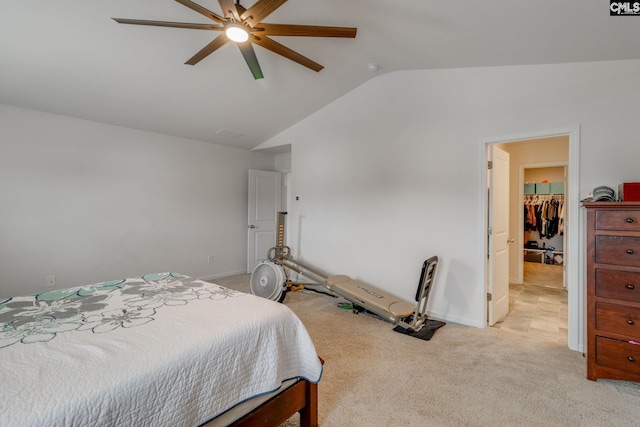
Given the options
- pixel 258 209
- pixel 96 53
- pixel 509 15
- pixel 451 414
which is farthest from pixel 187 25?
pixel 258 209

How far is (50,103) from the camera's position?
3.37 m

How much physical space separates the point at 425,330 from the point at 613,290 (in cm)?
154

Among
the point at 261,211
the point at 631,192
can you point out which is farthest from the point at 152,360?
Answer: the point at 261,211

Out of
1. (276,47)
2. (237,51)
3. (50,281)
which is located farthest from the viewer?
(50,281)

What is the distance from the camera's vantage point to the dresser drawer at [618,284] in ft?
6.70

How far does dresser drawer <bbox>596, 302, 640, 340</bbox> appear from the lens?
6.69 ft

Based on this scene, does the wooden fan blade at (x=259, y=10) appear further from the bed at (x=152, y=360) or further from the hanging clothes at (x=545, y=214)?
the hanging clothes at (x=545, y=214)

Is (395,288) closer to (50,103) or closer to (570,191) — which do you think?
(570,191)

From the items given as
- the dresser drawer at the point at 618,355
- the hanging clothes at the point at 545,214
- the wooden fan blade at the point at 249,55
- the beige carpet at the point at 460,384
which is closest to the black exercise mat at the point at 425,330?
the beige carpet at the point at 460,384

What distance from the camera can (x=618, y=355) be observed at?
209 centimetres

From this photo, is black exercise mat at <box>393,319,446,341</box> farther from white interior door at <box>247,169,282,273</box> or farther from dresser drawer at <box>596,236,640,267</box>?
white interior door at <box>247,169,282,273</box>

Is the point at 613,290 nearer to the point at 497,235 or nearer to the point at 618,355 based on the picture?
the point at 618,355

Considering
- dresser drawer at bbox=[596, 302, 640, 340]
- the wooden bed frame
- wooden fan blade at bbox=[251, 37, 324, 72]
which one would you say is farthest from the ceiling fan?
dresser drawer at bbox=[596, 302, 640, 340]

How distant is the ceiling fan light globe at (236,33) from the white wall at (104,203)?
314cm
